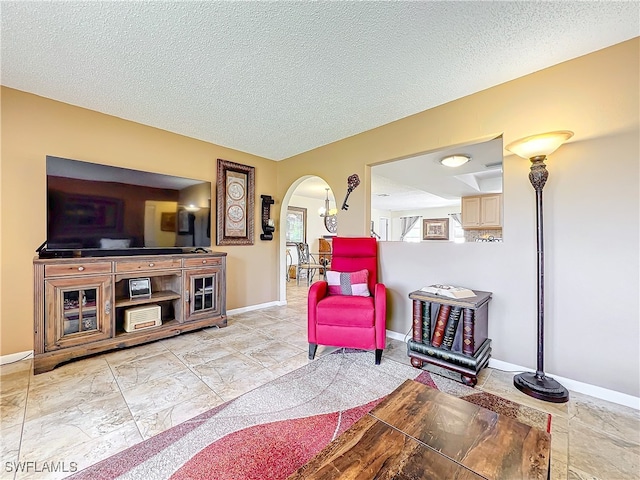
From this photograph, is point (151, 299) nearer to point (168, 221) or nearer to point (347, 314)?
point (168, 221)

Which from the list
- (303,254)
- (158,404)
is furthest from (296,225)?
(158,404)

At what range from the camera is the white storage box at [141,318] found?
2.63m

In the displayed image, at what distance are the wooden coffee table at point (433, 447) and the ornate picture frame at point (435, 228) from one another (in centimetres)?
877

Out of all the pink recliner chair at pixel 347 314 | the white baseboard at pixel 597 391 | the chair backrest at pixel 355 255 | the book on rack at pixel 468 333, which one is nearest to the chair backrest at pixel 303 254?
the chair backrest at pixel 355 255

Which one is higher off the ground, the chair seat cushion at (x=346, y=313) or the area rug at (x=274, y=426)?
the chair seat cushion at (x=346, y=313)

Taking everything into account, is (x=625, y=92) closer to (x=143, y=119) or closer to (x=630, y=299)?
(x=630, y=299)

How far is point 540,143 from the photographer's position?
1810 millimetres

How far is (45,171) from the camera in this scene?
2.50 m

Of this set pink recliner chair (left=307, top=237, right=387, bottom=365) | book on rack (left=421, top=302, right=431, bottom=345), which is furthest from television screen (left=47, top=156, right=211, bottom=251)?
book on rack (left=421, top=302, right=431, bottom=345)

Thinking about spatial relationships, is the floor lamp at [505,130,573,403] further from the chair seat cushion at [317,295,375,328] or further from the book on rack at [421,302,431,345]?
the chair seat cushion at [317,295,375,328]

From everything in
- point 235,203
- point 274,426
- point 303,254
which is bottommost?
point 274,426

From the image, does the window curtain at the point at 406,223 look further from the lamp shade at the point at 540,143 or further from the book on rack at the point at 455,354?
the lamp shade at the point at 540,143

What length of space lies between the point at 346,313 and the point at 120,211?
246 cm

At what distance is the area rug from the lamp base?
0.20 meters
